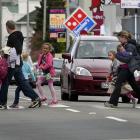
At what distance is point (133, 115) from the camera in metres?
16.5

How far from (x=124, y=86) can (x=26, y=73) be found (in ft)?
8.54

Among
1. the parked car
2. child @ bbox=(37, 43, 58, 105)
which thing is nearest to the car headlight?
the parked car

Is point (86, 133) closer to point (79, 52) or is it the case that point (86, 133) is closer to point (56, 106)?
point (56, 106)

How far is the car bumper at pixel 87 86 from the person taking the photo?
21938 millimetres

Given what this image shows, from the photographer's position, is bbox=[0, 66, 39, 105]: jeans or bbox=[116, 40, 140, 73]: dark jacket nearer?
bbox=[116, 40, 140, 73]: dark jacket

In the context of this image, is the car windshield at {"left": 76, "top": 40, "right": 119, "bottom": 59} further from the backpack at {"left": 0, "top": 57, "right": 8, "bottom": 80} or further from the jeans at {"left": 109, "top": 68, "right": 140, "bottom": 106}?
the backpack at {"left": 0, "top": 57, "right": 8, "bottom": 80}

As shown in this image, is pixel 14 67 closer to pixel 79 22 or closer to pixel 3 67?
pixel 3 67

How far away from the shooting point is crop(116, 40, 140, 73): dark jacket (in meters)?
18.7

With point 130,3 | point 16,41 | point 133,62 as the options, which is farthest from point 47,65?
point 130,3

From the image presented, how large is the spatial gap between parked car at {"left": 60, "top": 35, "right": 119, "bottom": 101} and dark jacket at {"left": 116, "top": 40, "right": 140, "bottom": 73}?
314 centimetres

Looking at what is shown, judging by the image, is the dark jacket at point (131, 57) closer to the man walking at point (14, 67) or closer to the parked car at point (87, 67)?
the man walking at point (14, 67)

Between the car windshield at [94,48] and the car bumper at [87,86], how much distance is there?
0.88 metres

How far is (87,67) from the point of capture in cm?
2189

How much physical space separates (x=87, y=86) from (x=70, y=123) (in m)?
7.36
